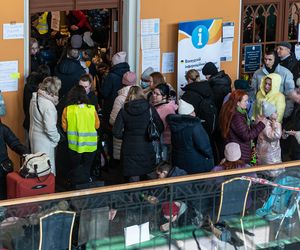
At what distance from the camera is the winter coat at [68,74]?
49.6ft

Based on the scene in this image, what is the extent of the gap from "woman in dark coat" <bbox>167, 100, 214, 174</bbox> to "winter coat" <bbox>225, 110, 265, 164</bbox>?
0.52 meters

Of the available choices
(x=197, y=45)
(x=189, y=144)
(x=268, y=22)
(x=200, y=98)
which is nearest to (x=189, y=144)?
(x=189, y=144)

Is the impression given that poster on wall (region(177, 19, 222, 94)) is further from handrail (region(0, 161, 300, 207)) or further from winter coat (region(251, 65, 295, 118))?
handrail (region(0, 161, 300, 207))

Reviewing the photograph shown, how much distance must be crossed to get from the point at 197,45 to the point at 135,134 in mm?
3126

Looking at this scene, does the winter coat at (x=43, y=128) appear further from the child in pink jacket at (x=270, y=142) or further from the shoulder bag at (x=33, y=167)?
the child in pink jacket at (x=270, y=142)

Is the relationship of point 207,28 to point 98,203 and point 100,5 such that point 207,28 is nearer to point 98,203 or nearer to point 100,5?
point 100,5

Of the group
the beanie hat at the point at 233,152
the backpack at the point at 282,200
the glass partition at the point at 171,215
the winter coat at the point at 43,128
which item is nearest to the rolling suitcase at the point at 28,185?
the glass partition at the point at 171,215

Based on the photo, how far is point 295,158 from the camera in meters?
14.2

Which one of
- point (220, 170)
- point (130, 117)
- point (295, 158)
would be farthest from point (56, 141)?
point (295, 158)

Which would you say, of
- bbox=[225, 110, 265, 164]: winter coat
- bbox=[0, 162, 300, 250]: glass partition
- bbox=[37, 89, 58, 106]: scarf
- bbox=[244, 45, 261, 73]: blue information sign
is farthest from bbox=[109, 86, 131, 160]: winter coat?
bbox=[244, 45, 261, 73]: blue information sign

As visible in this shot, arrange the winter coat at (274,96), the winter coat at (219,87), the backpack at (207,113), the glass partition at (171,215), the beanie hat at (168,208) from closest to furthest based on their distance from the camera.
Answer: the glass partition at (171,215) → the beanie hat at (168,208) → the backpack at (207,113) → the winter coat at (274,96) → the winter coat at (219,87)

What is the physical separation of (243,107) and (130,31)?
292 cm

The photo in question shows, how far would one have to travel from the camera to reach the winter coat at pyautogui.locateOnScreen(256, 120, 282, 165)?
44.6 feet

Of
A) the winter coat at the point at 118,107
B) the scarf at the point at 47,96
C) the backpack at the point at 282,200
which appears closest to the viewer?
the backpack at the point at 282,200
